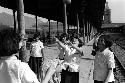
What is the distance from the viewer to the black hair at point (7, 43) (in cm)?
226

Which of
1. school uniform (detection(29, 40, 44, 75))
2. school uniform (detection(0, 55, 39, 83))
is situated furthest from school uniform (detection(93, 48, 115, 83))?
school uniform (detection(29, 40, 44, 75))

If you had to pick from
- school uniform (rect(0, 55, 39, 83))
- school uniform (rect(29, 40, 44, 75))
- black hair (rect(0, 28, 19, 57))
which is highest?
black hair (rect(0, 28, 19, 57))

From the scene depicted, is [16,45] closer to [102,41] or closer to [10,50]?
[10,50]

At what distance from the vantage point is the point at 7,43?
7.40 ft

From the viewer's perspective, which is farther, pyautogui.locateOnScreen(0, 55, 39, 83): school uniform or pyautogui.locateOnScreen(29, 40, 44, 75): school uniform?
pyautogui.locateOnScreen(29, 40, 44, 75): school uniform

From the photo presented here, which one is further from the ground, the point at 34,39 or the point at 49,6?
the point at 49,6

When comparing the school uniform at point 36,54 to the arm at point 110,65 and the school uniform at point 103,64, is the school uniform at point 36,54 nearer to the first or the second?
the school uniform at point 103,64

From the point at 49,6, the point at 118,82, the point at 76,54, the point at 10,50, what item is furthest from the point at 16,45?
the point at 49,6

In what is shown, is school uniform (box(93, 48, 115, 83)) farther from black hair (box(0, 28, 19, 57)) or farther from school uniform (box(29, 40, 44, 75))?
school uniform (box(29, 40, 44, 75))

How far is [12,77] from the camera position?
2.25 m

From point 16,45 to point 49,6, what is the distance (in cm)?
2320

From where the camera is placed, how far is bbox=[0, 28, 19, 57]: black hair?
7.41 feet

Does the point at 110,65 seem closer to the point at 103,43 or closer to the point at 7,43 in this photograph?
the point at 103,43

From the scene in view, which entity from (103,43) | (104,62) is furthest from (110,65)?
(103,43)
